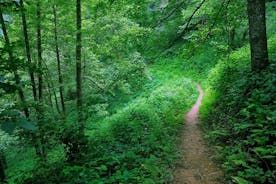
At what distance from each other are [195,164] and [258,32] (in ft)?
13.0

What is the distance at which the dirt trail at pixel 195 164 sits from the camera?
5.43 m

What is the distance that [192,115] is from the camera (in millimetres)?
11039

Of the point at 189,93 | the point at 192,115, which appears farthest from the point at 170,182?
the point at 189,93

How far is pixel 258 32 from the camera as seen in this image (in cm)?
728

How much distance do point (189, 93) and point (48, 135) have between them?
37.0ft

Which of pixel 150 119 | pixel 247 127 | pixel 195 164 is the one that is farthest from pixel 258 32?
pixel 150 119

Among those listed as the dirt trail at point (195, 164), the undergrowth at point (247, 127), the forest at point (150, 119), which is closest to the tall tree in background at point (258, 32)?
the forest at point (150, 119)

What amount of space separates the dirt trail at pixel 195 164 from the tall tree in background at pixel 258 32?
2.74 metres

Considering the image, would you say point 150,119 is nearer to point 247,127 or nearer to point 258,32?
point 247,127

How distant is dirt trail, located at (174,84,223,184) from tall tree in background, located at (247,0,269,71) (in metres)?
2.74

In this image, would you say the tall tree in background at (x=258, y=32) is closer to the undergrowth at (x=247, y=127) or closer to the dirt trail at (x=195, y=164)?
the undergrowth at (x=247, y=127)

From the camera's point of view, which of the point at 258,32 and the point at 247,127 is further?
the point at 258,32

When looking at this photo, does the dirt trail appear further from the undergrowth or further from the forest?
the undergrowth

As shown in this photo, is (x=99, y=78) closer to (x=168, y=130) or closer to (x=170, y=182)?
(x=168, y=130)
